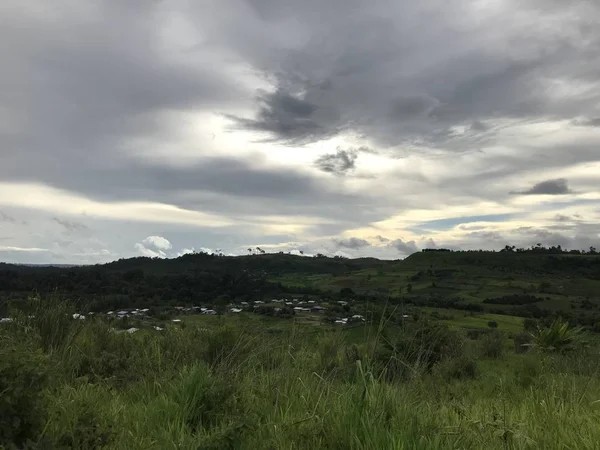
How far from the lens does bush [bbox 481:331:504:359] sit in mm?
21392

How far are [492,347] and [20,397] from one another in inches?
879

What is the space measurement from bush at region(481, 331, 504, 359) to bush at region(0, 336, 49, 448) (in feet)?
68.9

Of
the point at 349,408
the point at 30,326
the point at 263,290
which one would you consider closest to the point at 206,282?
the point at 263,290

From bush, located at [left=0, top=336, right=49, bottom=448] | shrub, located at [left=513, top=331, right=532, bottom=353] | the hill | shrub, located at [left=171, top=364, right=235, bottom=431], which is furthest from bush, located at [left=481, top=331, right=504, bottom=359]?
bush, located at [left=0, top=336, right=49, bottom=448]

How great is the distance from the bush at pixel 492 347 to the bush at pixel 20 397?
2100 centimetres

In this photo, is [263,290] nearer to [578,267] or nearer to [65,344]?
[65,344]

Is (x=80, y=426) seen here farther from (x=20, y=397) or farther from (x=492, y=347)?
(x=492, y=347)

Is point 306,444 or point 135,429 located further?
point 135,429

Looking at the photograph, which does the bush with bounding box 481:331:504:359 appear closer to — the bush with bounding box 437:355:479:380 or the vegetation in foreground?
the bush with bounding box 437:355:479:380

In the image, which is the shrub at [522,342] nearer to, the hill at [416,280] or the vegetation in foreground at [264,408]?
the hill at [416,280]

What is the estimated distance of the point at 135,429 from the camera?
4246 mm

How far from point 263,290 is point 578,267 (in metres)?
107

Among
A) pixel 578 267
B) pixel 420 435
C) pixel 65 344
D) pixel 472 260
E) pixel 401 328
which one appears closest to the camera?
pixel 420 435

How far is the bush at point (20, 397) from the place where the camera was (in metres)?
3.04
